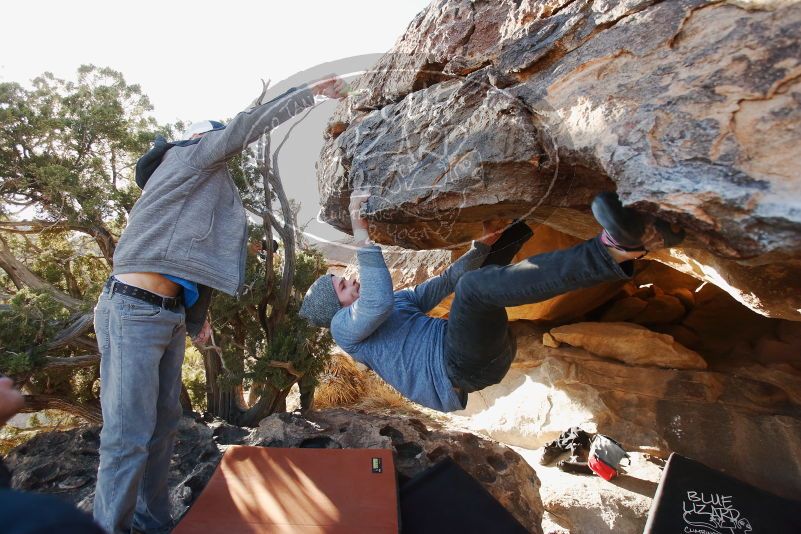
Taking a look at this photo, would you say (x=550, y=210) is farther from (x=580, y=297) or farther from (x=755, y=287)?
(x=580, y=297)

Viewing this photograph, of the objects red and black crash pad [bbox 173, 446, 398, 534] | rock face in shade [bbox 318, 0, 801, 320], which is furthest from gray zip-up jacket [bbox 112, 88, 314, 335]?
red and black crash pad [bbox 173, 446, 398, 534]

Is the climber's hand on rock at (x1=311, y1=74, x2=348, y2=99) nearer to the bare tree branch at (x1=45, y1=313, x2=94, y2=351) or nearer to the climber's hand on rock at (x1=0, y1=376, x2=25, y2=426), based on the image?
the climber's hand on rock at (x1=0, y1=376, x2=25, y2=426)

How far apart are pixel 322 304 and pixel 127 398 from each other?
1.05m

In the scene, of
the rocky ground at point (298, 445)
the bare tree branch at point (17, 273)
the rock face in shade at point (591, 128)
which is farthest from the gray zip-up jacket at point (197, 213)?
the bare tree branch at point (17, 273)

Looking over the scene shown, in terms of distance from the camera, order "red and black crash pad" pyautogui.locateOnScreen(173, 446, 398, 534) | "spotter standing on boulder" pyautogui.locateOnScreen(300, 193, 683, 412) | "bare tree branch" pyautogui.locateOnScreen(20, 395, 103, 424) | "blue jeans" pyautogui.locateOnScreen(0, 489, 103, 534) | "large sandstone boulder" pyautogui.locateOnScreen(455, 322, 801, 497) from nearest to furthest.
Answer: "blue jeans" pyautogui.locateOnScreen(0, 489, 103, 534) → "spotter standing on boulder" pyautogui.locateOnScreen(300, 193, 683, 412) → "red and black crash pad" pyautogui.locateOnScreen(173, 446, 398, 534) → "large sandstone boulder" pyautogui.locateOnScreen(455, 322, 801, 497) → "bare tree branch" pyautogui.locateOnScreen(20, 395, 103, 424)

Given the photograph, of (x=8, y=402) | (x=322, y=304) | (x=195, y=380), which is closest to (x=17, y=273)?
(x=195, y=380)

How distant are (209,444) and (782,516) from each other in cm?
423

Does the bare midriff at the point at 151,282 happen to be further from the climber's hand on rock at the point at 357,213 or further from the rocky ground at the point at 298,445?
the rocky ground at the point at 298,445

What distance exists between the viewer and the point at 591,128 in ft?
7.24

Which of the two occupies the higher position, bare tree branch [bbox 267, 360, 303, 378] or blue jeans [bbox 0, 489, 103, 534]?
blue jeans [bbox 0, 489, 103, 534]

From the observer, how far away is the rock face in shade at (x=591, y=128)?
1.69 metres

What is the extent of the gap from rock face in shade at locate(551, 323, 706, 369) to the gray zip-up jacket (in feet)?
12.7

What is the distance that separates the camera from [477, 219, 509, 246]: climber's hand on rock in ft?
9.71

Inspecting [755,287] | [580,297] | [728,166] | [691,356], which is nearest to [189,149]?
[728,166]
